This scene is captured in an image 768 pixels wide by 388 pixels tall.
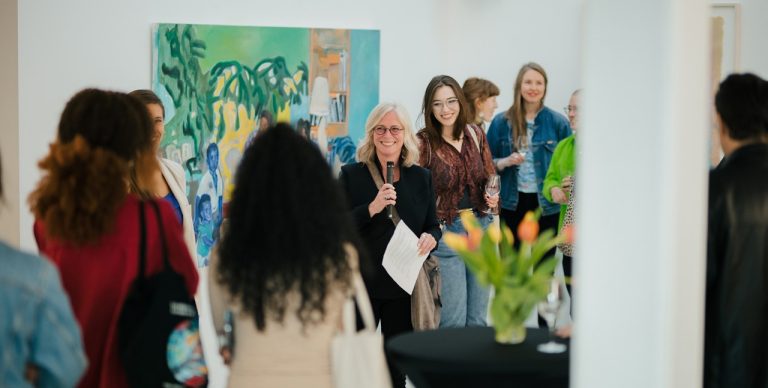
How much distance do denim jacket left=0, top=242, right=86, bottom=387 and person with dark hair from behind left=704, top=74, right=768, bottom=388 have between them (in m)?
2.23

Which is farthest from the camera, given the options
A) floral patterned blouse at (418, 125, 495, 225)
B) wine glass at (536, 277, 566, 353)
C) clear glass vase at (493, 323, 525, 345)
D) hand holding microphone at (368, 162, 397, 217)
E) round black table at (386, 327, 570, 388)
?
floral patterned blouse at (418, 125, 495, 225)

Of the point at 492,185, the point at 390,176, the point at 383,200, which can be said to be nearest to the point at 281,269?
the point at 383,200

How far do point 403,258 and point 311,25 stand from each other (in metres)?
3.31

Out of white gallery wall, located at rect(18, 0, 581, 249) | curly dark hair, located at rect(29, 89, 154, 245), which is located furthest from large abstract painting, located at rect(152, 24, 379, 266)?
curly dark hair, located at rect(29, 89, 154, 245)

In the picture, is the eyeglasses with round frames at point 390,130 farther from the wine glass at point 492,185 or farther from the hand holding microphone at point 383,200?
the wine glass at point 492,185

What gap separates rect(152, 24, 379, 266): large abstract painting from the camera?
851 centimetres

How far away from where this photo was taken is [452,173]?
696 cm

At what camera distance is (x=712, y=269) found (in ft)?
13.1

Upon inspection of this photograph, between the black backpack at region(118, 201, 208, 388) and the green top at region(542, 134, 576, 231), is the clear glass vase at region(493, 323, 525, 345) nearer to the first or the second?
the black backpack at region(118, 201, 208, 388)

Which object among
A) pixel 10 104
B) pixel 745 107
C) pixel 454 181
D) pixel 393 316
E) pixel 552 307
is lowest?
pixel 393 316

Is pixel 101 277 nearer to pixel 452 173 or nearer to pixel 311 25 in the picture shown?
pixel 452 173

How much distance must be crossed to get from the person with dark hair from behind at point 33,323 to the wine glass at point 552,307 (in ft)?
6.72

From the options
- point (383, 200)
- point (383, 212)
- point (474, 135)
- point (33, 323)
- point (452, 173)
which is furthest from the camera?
point (474, 135)

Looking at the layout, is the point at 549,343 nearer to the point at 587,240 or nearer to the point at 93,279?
the point at 587,240
